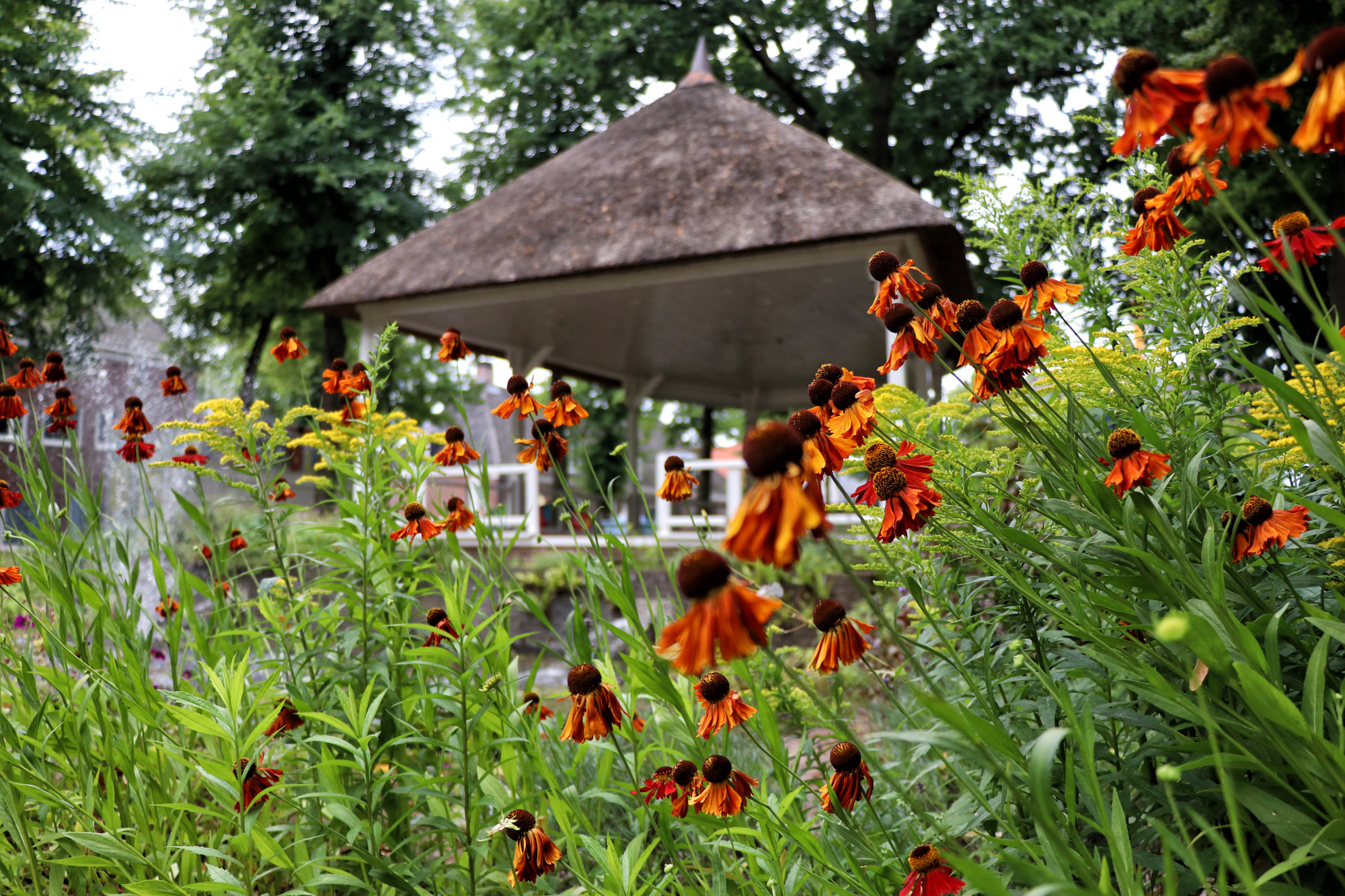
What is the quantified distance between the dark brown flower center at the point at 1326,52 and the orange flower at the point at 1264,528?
497mm

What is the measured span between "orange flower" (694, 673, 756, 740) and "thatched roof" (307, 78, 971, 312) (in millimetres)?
5333

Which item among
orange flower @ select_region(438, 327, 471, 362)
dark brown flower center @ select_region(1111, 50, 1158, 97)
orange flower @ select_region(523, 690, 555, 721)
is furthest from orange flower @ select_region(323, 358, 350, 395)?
dark brown flower center @ select_region(1111, 50, 1158, 97)

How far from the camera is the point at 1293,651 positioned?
1099mm

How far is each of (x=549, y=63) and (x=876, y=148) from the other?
4.90 m

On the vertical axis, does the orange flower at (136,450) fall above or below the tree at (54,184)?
below

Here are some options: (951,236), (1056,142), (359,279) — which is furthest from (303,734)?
(1056,142)

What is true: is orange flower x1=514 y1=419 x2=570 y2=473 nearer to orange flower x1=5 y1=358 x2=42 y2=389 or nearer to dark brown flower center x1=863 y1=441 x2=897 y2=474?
dark brown flower center x1=863 y1=441 x2=897 y2=474

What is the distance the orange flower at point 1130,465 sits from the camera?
96 cm

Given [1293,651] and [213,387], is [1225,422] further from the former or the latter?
[213,387]

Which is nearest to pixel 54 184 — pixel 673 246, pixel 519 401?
pixel 673 246

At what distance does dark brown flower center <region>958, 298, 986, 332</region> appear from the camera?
113 centimetres

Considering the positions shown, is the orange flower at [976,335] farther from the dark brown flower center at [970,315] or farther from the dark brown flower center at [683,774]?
the dark brown flower center at [683,774]

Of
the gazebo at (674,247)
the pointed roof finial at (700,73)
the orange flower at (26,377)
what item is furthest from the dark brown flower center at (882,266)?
the pointed roof finial at (700,73)

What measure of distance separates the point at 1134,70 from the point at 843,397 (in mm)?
459
